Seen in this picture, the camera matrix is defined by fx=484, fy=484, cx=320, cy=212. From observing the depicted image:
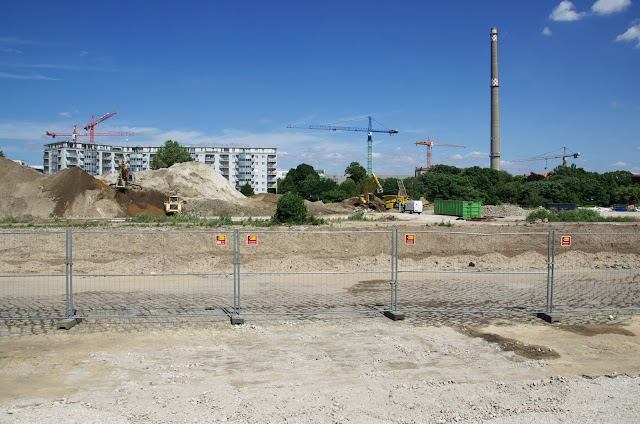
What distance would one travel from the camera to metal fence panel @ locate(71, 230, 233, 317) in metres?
11.9

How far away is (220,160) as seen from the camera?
152250 mm

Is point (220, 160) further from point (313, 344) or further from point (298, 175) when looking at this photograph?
point (313, 344)

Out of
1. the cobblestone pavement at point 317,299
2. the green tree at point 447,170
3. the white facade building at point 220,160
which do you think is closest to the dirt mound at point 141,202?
the cobblestone pavement at point 317,299

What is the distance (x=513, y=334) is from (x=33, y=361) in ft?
30.3

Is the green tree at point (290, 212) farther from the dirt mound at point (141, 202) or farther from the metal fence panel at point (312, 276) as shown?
the dirt mound at point (141, 202)

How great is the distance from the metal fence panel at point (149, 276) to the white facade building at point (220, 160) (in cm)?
12410

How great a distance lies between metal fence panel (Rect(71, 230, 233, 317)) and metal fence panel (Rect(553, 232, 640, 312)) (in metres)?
9.25

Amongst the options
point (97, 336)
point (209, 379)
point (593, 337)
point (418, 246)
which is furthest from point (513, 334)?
point (418, 246)

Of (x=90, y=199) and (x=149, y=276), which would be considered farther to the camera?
(x=90, y=199)

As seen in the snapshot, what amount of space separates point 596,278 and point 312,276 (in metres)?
9.83

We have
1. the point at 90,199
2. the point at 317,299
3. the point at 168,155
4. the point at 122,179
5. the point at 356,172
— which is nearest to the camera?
the point at 317,299

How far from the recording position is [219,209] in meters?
51.9

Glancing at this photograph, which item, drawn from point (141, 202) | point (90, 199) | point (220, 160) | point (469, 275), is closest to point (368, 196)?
point (141, 202)

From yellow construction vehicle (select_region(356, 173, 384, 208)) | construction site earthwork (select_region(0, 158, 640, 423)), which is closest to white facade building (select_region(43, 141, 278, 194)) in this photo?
yellow construction vehicle (select_region(356, 173, 384, 208))
